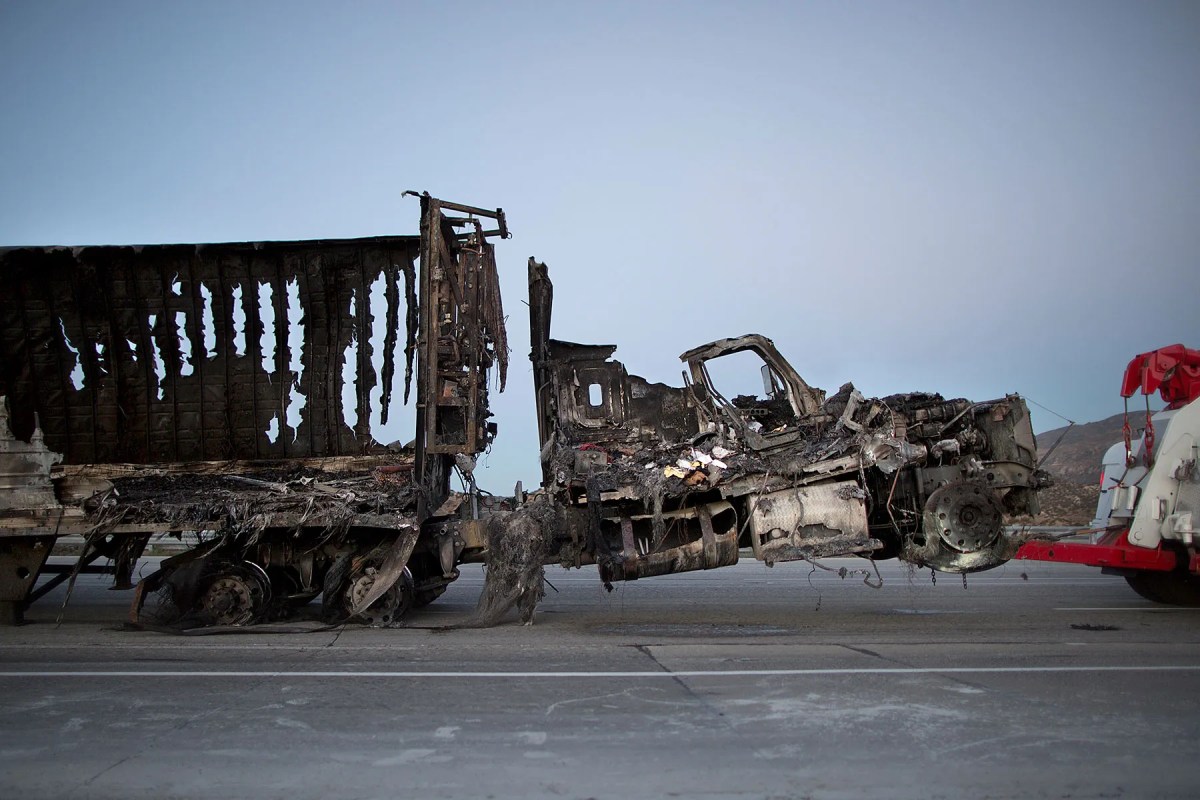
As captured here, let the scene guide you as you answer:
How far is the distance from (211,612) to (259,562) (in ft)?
2.31

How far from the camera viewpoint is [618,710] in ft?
18.2

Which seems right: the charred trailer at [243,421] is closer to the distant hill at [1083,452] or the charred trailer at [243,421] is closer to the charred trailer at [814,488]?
the charred trailer at [814,488]

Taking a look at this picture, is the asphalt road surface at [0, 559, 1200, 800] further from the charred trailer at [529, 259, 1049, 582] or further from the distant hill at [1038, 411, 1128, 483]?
the distant hill at [1038, 411, 1128, 483]

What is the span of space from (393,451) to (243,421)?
1.89 meters

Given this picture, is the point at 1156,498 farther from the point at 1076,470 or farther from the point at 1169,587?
the point at 1076,470

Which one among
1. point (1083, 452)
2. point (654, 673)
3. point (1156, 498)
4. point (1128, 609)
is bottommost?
point (1128, 609)

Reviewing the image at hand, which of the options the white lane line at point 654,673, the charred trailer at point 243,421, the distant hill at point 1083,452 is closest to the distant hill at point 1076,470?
the distant hill at point 1083,452

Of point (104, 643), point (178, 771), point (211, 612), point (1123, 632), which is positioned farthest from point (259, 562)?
point (1123, 632)

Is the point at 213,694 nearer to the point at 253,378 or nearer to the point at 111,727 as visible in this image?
the point at 111,727

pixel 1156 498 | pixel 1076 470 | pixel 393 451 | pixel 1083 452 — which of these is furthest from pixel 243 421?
pixel 1083 452

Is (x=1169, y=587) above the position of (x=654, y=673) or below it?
below

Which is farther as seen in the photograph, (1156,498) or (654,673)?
(1156,498)

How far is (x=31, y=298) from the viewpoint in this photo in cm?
1042

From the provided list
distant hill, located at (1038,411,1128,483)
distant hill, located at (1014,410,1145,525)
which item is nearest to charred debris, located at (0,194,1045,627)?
distant hill, located at (1014,410,1145,525)
